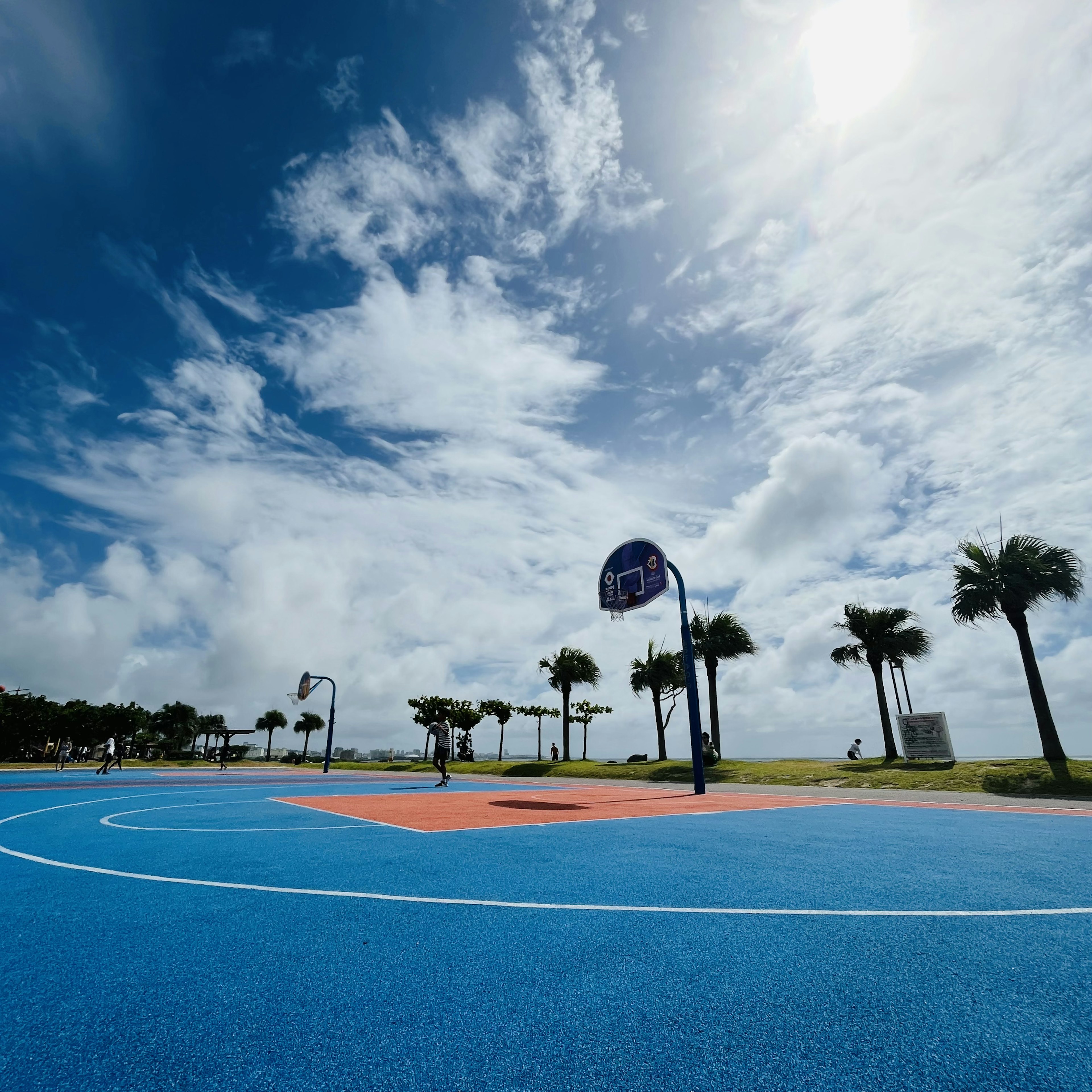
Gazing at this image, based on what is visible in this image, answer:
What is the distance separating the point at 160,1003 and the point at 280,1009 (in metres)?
0.82

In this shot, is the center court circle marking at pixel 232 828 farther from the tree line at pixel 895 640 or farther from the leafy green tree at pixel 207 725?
the leafy green tree at pixel 207 725

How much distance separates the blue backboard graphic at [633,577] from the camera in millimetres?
23688

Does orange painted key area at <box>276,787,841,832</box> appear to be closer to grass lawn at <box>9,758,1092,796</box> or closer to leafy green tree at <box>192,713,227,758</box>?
grass lawn at <box>9,758,1092,796</box>

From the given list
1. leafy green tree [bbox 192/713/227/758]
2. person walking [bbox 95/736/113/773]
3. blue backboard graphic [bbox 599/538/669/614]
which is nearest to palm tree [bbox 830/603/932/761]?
blue backboard graphic [bbox 599/538/669/614]

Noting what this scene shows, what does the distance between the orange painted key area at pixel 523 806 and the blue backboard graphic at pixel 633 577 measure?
7451 millimetres

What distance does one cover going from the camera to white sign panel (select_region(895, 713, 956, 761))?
91.8 ft

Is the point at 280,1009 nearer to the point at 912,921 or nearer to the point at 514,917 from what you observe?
the point at 514,917

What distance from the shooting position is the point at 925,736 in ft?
94.1

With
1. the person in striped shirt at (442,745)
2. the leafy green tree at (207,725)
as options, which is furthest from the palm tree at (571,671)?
the leafy green tree at (207,725)

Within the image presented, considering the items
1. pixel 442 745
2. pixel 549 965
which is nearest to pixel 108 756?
pixel 442 745

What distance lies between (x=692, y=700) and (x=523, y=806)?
817 centimetres

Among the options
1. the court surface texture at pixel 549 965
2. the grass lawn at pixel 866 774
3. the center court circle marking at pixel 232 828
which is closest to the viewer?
the court surface texture at pixel 549 965

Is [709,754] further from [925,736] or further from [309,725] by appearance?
[309,725]

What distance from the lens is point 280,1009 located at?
3672 millimetres
